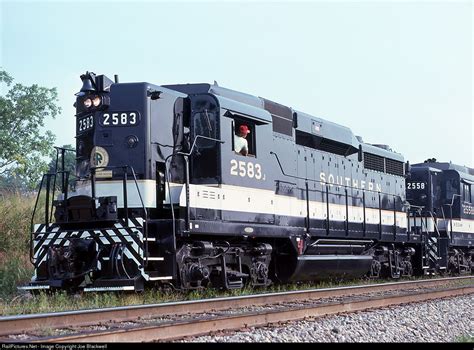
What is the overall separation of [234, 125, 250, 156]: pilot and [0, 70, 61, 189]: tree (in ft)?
38.7

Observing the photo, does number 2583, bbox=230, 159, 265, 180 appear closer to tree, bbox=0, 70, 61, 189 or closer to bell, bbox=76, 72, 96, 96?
bell, bbox=76, 72, 96, 96

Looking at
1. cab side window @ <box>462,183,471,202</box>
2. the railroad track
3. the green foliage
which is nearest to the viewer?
the railroad track

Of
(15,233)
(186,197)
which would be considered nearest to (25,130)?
(15,233)

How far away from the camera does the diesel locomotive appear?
9875 millimetres

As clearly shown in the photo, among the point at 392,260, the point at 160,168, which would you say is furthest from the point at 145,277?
the point at 392,260

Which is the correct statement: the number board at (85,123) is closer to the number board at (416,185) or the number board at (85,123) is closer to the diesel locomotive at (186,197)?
the diesel locomotive at (186,197)

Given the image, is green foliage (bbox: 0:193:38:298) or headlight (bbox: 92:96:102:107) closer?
headlight (bbox: 92:96:102:107)

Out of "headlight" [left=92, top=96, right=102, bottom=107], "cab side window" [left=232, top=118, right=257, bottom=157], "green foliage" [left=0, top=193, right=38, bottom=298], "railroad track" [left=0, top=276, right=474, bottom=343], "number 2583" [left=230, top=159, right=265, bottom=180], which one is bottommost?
"railroad track" [left=0, top=276, right=474, bottom=343]

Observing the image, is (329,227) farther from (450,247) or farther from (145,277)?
(450,247)

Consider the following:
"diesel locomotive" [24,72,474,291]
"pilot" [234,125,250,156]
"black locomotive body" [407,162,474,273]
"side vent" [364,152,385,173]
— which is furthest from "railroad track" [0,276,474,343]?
"black locomotive body" [407,162,474,273]

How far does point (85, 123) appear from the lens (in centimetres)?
1109

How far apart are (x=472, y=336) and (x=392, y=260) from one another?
30.2ft

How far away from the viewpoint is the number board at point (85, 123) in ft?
35.8

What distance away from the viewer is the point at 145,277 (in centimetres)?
955
